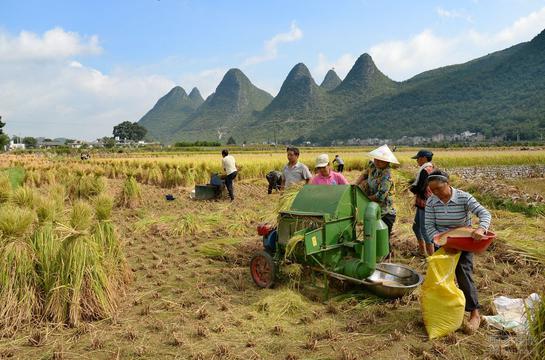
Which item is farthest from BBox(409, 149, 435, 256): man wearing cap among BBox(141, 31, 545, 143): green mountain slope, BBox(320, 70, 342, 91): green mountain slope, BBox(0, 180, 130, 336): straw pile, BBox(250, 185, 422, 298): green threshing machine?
BBox(320, 70, 342, 91): green mountain slope

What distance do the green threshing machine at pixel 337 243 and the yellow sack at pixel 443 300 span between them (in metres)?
0.60

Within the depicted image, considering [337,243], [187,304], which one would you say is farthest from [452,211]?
[187,304]

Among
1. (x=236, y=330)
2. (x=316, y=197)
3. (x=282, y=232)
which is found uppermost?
(x=316, y=197)

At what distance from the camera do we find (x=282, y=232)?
14.7 ft

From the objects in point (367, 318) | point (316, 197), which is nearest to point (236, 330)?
point (367, 318)

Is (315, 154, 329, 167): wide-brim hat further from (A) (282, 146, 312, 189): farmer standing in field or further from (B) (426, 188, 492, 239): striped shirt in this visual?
(B) (426, 188, 492, 239): striped shirt

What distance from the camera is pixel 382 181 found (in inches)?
184

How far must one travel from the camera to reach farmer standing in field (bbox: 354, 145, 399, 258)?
4.58 meters

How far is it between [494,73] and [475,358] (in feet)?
326

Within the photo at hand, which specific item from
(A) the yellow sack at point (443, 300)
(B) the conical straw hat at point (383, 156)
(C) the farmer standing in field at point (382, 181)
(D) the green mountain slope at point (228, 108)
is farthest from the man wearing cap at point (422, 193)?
(D) the green mountain slope at point (228, 108)

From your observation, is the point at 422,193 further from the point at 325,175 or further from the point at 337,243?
the point at 337,243

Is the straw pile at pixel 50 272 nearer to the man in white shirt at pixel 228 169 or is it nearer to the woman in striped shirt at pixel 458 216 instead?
the woman in striped shirt at pixel 458 216

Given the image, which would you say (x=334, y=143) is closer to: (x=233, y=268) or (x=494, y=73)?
(x=494, y=73)

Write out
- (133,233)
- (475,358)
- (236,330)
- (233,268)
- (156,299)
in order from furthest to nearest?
(133,233)
(233,268)
(156,299)
(236,330)
(475,358)
